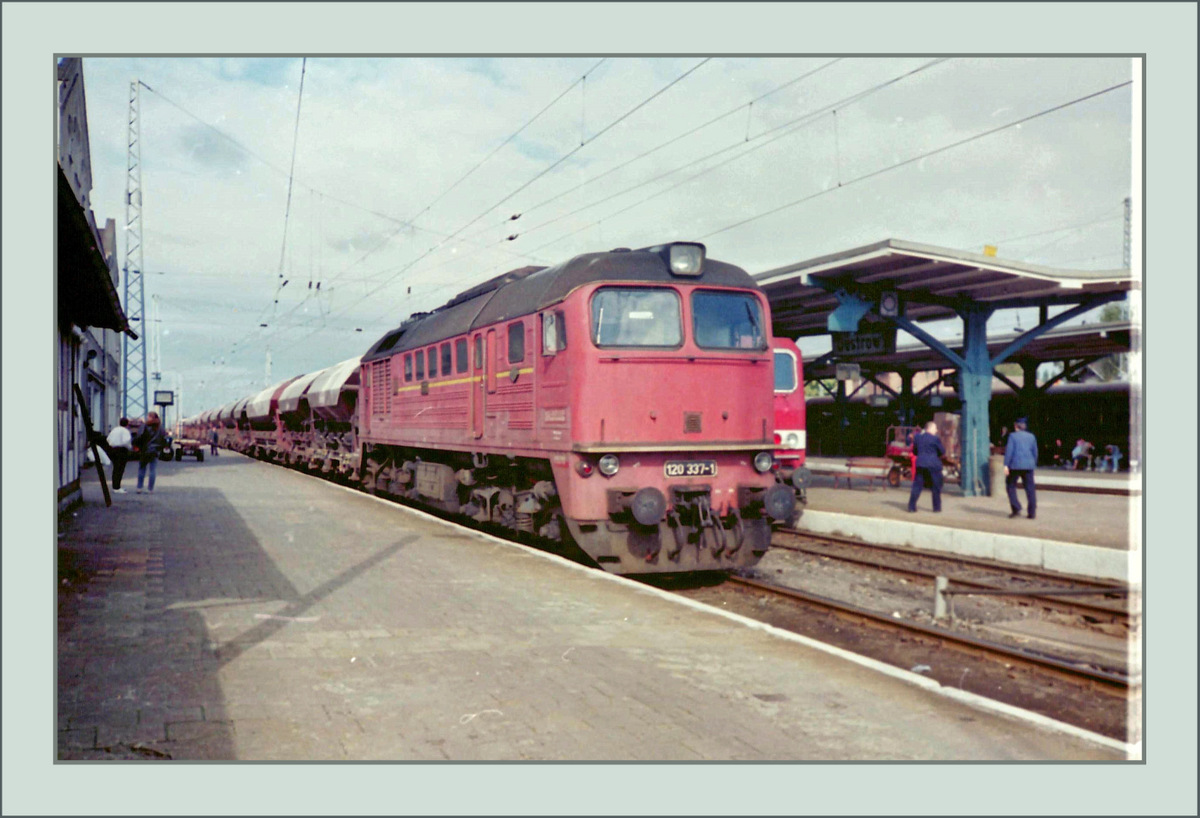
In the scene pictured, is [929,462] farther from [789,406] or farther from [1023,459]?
[789,406]

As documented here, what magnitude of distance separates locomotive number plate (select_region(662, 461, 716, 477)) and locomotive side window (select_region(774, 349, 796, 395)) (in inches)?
279

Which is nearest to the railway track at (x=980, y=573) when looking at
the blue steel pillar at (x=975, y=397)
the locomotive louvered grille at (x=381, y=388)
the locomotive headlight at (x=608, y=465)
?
the locomotive headlight at (x=608, y=465)

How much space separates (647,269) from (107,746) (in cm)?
696

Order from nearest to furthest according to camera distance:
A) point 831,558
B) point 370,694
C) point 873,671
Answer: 1. point 370,694
2. point 873,671
3. point 831,558

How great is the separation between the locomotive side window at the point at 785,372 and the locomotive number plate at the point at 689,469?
279 inches

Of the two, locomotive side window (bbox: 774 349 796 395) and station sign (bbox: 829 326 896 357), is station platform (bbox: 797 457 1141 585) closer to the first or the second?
locomotive side window (bbox: 774 349 796 395)

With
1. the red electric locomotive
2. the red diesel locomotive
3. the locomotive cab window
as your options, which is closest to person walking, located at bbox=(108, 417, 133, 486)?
the red electric locomotive

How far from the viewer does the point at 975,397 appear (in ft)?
63.3

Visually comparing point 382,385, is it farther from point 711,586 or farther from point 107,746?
point 107,746

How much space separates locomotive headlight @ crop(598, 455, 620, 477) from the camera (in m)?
9.44

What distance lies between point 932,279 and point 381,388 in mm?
10824

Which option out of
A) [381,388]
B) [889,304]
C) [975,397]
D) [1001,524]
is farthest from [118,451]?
[975,397]

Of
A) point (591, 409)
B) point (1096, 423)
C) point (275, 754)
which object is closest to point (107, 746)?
point (275, 754)

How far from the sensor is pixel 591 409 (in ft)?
31.1
